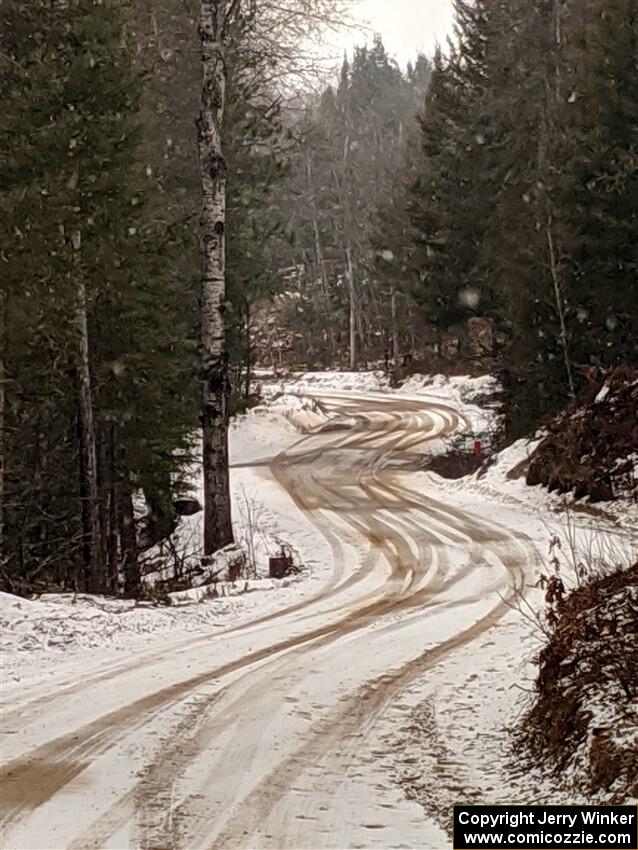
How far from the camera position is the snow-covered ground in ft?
16.2

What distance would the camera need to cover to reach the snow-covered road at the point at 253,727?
15.7 feet

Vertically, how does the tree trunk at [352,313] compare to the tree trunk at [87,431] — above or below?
above

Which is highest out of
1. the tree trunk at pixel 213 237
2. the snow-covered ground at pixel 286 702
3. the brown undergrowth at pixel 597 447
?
the tree trunk at pixel 213 237

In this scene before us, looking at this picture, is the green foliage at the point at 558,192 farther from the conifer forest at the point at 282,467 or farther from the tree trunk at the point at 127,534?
the tree trunk at the point at 127,534

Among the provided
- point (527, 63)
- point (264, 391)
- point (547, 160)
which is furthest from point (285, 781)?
point (264, 391)

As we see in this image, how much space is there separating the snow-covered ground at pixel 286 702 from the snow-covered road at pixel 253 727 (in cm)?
2

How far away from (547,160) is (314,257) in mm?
46560

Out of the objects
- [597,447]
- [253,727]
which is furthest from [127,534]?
[253,727]

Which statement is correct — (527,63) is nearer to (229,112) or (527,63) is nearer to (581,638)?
(229,112)

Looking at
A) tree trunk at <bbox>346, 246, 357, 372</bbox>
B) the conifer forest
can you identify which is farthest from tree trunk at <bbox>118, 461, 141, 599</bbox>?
tree trunk at <bbox>346, 246, 357, 372</bbox>

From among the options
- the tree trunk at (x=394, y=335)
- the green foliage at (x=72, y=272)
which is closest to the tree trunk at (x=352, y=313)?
the tree trunk at (x=394, y=335)

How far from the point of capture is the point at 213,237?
1454cm

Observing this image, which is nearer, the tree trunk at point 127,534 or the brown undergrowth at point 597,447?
the tree trunk at point 127,534

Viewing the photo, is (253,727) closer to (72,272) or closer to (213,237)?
(72,272)
